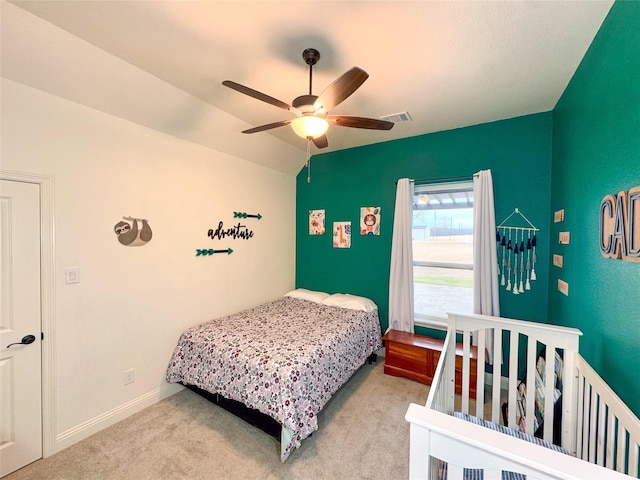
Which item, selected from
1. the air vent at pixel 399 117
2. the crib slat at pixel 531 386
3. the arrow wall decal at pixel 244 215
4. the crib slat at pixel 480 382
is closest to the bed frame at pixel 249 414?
the crib slat at pixel 480 382

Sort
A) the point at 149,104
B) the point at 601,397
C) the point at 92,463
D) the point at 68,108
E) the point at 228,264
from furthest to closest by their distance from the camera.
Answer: the point at 228,264
the point at 149,104
the point at 68,108
the point at 92,463
the point at 601,397

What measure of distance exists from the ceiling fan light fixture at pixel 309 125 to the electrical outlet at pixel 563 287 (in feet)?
7.19

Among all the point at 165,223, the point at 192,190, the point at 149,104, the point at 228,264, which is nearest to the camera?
the point at 149,104

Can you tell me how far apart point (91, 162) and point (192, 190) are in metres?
0.84

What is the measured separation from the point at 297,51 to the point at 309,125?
0.54 meters

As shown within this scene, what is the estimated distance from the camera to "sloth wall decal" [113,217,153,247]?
219 centimetres

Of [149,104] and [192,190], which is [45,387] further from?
[149,104]

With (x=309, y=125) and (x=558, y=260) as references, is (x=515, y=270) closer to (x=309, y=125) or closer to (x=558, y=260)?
(x=558, y=260)

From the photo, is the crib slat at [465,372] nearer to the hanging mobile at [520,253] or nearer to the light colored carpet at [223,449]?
the light colored carpet at [223,449]

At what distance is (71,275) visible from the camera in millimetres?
1934

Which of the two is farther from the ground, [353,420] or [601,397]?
[601,397]

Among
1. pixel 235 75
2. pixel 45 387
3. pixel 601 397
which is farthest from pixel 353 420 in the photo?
pixel 235 75

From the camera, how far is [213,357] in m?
2.21

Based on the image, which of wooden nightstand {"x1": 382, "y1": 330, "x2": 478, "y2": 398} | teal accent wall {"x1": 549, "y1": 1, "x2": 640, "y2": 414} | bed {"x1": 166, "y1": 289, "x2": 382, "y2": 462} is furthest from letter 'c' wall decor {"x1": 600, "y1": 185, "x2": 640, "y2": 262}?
bed {"x1": 166, "y1": 289, "x2": 382, "y2": 462}
